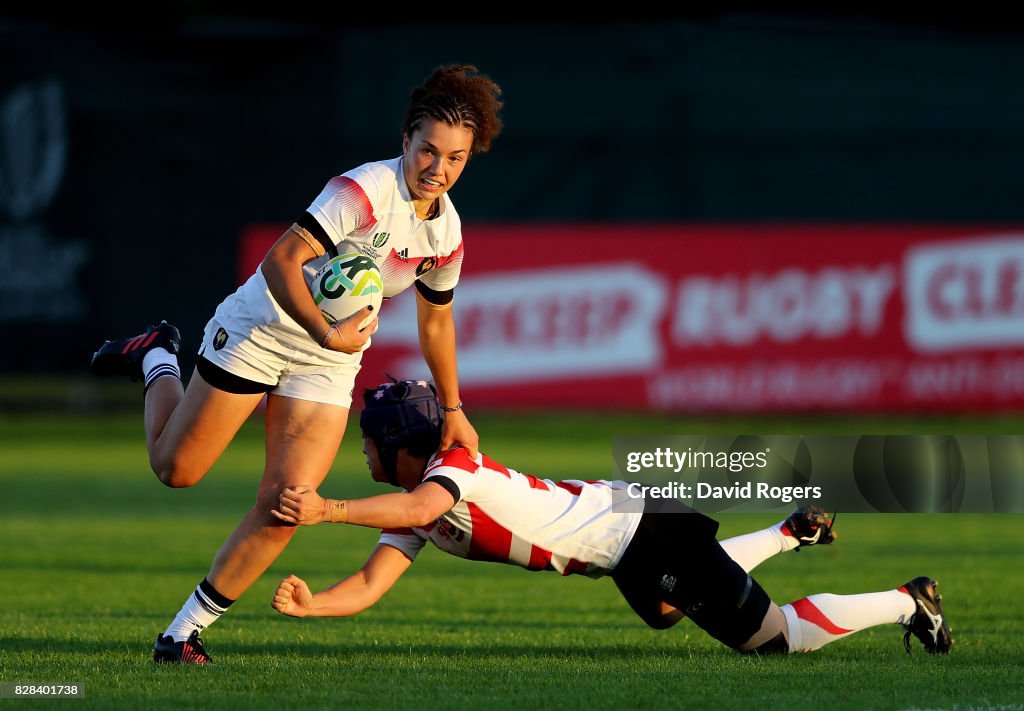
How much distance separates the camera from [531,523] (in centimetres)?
578

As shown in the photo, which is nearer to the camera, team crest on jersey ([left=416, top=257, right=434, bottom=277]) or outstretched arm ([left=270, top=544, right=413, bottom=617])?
outstretched arm ([left=270, top=544, right=413, bottom=617])

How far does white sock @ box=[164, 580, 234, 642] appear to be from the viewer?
5816 millimetres

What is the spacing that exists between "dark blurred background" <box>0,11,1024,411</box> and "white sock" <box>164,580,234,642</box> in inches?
484

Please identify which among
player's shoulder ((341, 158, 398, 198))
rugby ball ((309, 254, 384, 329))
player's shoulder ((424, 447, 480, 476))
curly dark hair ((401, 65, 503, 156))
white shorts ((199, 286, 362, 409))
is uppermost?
curly dark hair ((401, 65, 503, 156))

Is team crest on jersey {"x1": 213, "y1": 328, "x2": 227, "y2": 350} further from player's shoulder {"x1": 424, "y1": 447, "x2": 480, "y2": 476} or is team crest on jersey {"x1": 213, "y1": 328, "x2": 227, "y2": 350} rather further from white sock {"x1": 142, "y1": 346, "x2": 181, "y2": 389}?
player's shoulder {"x1": 424, "y1": 447, "x2": 480, "y2": 476}

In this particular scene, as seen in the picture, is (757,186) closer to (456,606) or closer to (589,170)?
(589,170)

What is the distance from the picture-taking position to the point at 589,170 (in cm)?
1833

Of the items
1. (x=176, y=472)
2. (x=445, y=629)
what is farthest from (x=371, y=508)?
(x=445, y=629)

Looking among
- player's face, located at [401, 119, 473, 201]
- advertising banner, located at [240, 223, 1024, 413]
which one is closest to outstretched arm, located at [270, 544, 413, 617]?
player's face, located at [401, 119, 473, 201]

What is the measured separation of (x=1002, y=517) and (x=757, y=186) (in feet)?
22.9

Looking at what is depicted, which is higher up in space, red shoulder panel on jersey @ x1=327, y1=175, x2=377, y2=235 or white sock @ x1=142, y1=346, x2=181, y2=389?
red shoulder panel on jersey @ x1=327, y1=175, x2=377, y2=235

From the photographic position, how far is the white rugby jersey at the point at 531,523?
18.7 ft

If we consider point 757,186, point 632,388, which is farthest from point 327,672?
point 757,186

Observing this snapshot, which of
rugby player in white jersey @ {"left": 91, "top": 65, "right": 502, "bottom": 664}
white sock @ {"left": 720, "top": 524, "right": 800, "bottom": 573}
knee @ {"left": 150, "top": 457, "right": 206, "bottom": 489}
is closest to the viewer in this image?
rugby player in white jersey @ {"left": 91, "top": 65, "right": 502, "bottom": 664}
